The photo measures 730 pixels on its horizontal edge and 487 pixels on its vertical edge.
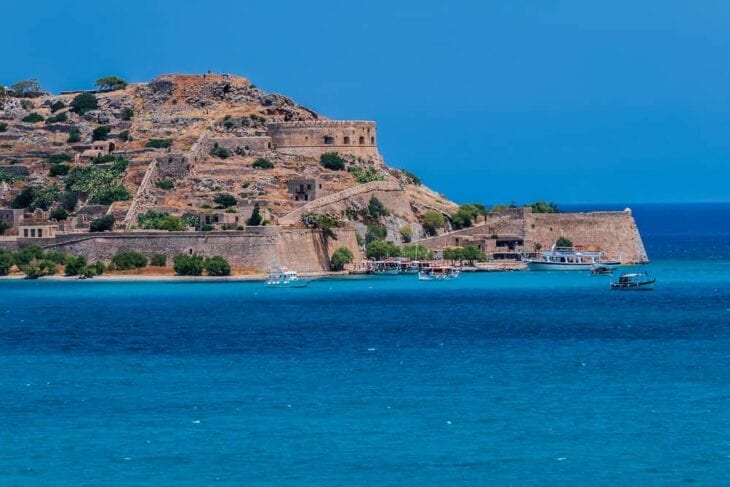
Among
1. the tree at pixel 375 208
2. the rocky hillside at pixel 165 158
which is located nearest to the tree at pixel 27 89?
the rocky hillside at pixel 165 158

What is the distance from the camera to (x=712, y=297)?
6462 cm

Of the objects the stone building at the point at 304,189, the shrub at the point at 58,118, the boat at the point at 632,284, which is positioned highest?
the shrub at the point at 58,118

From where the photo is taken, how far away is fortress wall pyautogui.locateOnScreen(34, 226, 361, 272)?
231 ft

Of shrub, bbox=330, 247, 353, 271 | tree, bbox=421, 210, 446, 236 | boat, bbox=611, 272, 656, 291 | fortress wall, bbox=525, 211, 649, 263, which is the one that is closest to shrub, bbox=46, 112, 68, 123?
tree, bbox=421, 210, 446, 236

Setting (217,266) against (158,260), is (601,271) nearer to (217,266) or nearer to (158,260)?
(217,266)

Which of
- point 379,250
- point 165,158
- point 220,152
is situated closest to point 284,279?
point 379,250

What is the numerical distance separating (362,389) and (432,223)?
140 ft

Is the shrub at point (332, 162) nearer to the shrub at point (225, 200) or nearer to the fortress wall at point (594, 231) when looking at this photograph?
the shrub at point (225, 200)

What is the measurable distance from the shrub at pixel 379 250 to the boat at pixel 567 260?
6957 millimetres

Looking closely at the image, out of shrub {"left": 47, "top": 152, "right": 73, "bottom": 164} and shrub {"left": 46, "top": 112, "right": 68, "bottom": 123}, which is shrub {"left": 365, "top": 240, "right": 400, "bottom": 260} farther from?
shrub {"left": 46, "top": 112, "right": 68, "bottom": 123}

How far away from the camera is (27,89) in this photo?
94625mm

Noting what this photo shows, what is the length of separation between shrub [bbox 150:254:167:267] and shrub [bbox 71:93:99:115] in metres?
19.3

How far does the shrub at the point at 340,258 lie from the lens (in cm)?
7400

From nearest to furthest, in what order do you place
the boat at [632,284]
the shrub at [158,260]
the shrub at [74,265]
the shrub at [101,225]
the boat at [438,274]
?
1. the boat at [632,284]
2. the shrub at [74,265]
3. the shrub at [158,260]
4. the shrub at [101,225]
5. the boat at [438,274]
